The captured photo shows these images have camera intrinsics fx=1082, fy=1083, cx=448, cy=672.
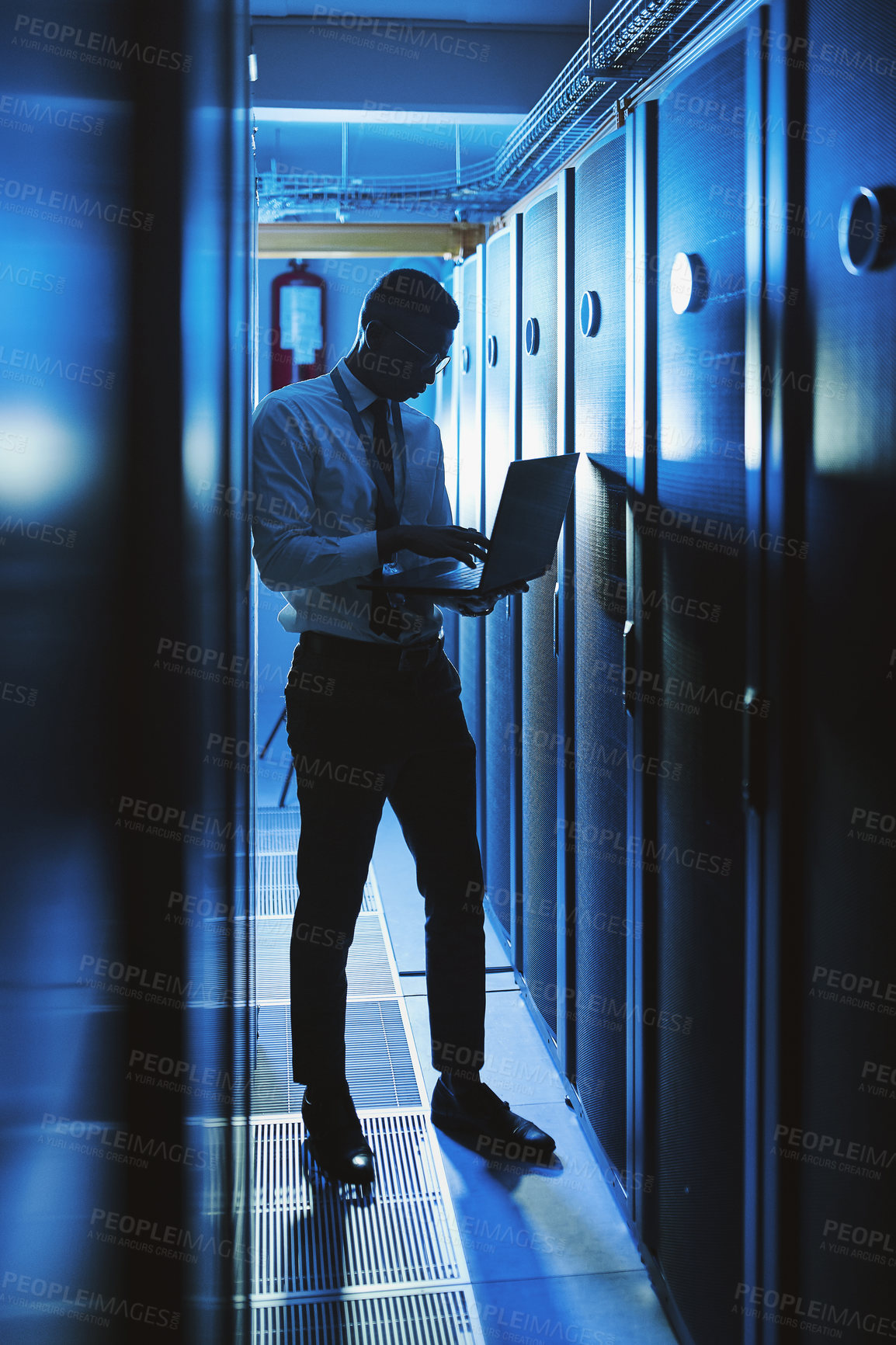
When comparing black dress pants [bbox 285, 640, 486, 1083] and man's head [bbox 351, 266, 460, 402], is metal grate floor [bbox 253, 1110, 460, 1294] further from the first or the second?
man's head [bbox 351, 266, 460, 402]

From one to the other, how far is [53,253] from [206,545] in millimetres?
445

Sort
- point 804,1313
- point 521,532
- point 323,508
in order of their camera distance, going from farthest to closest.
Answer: point 323,508 → point 521,532 → point 804,1313

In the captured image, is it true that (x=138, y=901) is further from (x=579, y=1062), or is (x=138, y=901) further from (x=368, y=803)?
(x=579, y=1062)

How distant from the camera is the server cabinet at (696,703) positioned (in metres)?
1.44

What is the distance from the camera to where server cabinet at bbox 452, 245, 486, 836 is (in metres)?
3.48

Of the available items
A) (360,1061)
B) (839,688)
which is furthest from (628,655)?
(360,1061)

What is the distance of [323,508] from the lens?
2195 mm

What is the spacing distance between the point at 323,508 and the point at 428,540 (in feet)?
0.88

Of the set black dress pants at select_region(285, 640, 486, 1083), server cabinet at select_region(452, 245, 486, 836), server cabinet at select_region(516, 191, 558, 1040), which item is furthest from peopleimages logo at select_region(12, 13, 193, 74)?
server cabinet at select_region(452, 245, 486, 836)

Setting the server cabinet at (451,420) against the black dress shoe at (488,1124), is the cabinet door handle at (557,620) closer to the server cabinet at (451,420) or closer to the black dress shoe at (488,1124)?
the black dress shoe at (488,1124)

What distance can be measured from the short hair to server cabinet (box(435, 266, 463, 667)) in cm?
164

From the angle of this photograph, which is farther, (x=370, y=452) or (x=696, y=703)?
(x=370, y=452)

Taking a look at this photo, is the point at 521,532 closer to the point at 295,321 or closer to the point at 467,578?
the point at 467,578

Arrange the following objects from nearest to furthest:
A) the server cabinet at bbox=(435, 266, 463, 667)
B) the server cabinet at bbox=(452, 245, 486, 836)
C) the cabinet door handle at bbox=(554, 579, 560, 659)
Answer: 1. the cabinet door handle at bbox=(554, 579, 560, 659)
2. the server cabinet at bbox=(452, 245, 486, 836)
3. the server cabinet at bbox=(435, 266, 463, 667)
